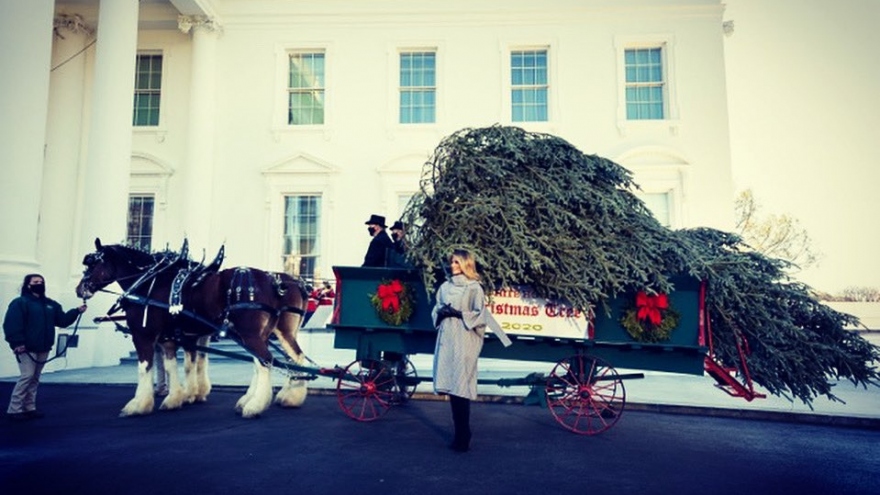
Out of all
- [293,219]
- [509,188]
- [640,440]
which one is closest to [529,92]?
[293,219]

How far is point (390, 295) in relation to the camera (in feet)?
18.2

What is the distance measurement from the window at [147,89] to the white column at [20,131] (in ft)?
12.9

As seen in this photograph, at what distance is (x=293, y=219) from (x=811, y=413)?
11.3 meters

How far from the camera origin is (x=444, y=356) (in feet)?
15.7

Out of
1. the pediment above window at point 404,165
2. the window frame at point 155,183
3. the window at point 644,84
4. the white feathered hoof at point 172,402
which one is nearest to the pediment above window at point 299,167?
the pediment above window at point 404,165

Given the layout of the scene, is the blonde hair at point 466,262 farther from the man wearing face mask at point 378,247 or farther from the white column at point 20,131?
the white column at point 20,131

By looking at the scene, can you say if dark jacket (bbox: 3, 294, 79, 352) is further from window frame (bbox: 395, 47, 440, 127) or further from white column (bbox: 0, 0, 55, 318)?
window frame (bbox: 395, 47, 440, 127)

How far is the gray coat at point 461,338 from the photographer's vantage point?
15.5 ft

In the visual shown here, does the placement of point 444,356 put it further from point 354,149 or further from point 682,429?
point 354,149

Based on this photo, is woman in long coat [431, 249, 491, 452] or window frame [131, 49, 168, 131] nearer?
woman in long coat [431, 249, 491, 452]

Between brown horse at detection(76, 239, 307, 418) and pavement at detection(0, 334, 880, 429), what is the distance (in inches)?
20.1

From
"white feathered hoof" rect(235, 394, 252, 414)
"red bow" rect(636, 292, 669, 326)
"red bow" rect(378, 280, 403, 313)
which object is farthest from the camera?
"white feathered hoof" rect(235, 394, 252, 414)

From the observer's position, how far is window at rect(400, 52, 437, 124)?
13.4m

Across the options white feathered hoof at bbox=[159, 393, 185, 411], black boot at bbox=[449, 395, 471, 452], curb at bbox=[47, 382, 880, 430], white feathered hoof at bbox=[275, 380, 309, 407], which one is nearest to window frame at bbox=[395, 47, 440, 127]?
curb at bbox=[47, 382, 880, 430]
